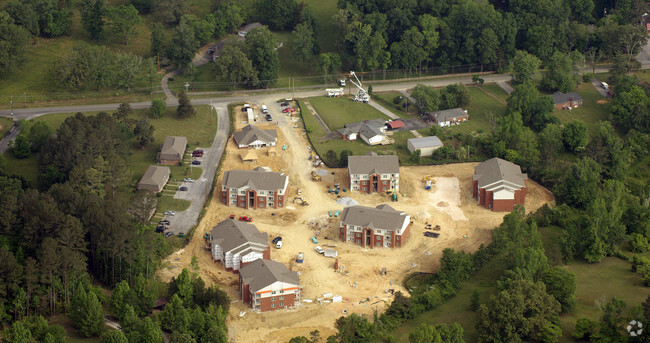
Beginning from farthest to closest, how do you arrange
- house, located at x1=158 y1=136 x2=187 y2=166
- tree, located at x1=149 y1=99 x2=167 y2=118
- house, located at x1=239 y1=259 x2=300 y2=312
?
tree, located at x1=149 y1=99 x2=167 y2=118 < house, located at x1=158 y1=136 x2=187 y2=166 < house, located at x1=239 y1=259 x2=300 y2=312

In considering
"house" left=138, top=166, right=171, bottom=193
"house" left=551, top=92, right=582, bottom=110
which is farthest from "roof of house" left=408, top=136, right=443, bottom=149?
"house" left=138, top=166, right=171, bottom=193

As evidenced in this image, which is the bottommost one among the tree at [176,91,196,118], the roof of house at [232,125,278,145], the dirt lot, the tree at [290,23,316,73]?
the dirt lot

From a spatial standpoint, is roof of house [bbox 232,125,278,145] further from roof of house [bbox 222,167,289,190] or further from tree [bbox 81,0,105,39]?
tree [bbox 81,0,105,39]

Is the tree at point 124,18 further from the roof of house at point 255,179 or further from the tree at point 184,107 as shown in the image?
the roof of house at point 255,179

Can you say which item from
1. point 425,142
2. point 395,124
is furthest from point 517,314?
point 395,124

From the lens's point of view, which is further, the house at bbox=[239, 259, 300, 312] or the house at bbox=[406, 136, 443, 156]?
the house at bbox=[406, 136, 443, 156]

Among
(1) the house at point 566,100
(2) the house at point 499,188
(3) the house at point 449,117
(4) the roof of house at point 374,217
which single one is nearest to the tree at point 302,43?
→ (3) the house at point 449,117
